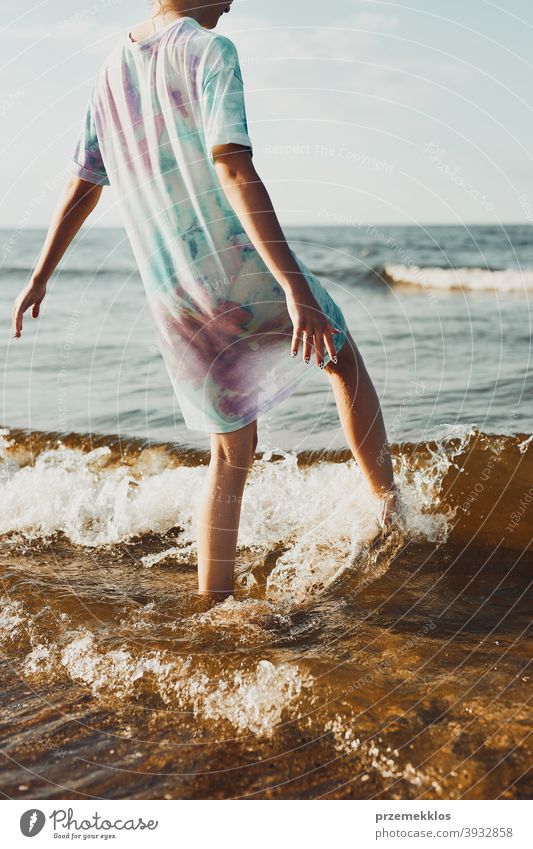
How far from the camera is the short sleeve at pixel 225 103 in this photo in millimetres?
2025

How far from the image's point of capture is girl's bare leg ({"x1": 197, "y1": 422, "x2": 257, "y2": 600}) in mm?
2555

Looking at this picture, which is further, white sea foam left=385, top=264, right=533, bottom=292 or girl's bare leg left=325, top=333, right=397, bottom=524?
white sea foam left=385, top=264, right=533, bottom=292

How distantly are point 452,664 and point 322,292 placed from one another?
3.92 ft

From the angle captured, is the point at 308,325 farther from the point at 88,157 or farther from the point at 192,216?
the point at 88,157

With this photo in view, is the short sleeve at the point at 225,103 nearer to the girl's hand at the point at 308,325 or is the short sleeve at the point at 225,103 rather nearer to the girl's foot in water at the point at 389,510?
the girl's hand at the point at 308,325

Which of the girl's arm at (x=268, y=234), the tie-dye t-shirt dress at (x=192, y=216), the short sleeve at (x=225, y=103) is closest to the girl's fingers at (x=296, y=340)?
the girl's arm at (x=268, y=234)

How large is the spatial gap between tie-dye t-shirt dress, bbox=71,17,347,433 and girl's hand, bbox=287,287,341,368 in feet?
0.99

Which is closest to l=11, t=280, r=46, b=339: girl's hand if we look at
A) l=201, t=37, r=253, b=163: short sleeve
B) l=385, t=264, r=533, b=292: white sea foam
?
l=201, t=37, r=253, b=163: short sleeve

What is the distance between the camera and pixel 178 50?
2.14 m

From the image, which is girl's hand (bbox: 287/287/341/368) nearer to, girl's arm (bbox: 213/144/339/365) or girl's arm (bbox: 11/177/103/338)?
girl's arm (bbox: 213/144/339/365)

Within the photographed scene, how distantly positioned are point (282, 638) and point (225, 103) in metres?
1.63

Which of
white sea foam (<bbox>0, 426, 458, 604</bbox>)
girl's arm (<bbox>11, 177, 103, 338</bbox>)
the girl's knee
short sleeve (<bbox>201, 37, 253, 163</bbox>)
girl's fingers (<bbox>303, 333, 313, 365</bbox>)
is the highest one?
short sleeve (<bbox>201, 37, 253, 163</bbox>)

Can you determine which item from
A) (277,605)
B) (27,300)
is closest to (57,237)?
(27,300)
